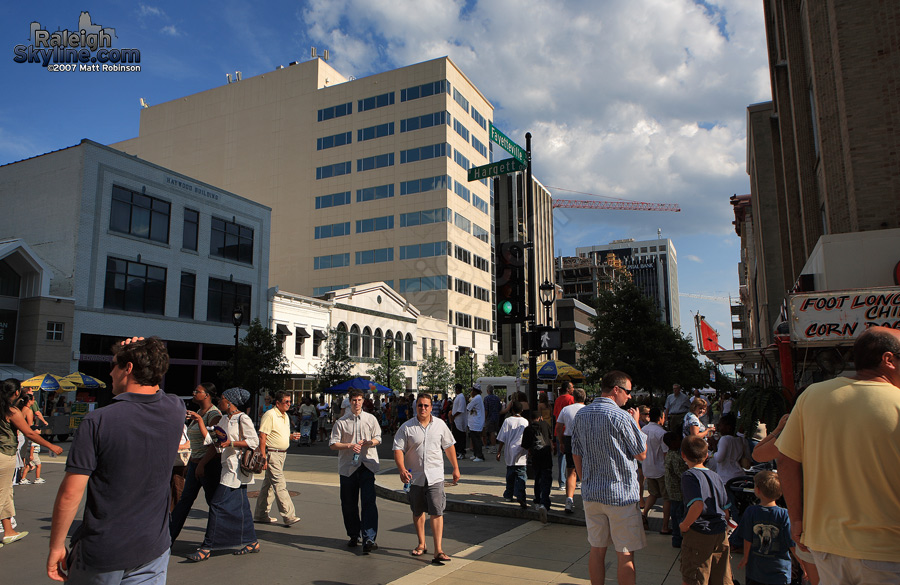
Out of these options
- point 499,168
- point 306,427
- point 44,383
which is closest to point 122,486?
point 499,168

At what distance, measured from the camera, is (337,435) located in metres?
7.62

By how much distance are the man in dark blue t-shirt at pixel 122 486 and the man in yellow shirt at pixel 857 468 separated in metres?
3.48

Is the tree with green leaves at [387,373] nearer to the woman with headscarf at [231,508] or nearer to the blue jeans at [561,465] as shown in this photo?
the blue jeans at [561,465]

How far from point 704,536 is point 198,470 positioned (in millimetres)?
5545

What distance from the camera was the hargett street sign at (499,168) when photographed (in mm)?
13232

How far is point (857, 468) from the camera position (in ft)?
9.24

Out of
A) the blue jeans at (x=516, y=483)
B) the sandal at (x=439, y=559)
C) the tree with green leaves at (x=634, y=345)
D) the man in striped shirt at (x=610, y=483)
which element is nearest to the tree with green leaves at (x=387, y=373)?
the tree with green leaves at (x=634, y=345)

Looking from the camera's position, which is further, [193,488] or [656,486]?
[656,486]

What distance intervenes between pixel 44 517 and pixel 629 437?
28.9 feet

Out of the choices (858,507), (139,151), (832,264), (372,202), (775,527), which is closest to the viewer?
(858,507)

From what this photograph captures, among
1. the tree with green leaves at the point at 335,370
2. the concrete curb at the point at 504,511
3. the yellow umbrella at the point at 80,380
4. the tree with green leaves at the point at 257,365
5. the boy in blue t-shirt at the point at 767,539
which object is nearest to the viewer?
the boy in blue t-shirt at the point at 767,539

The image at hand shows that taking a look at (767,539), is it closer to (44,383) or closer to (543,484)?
(543,484)

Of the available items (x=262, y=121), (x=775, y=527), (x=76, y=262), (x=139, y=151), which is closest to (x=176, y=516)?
(x=775, y=527)

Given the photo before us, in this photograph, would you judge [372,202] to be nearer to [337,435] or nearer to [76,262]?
[76,262]
